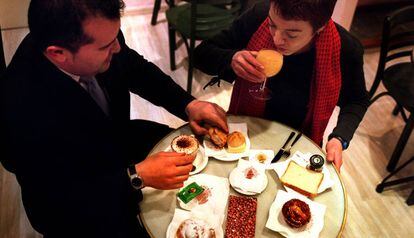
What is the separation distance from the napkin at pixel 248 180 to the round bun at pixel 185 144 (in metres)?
0.17

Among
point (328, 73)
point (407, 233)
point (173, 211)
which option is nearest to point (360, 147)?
point (407, 233)

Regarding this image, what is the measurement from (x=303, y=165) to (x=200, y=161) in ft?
1.30

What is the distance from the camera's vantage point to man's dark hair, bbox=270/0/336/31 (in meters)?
1.30

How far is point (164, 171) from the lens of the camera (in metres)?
1.20

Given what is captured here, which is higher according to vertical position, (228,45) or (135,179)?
(228,45)

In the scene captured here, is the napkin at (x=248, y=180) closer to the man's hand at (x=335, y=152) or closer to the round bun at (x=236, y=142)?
the round bun at (x=236, y=142)

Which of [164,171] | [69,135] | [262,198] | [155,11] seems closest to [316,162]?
[262,198]

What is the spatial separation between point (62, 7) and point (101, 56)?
0.20m

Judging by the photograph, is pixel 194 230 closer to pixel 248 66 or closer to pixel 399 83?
pixel 248 66

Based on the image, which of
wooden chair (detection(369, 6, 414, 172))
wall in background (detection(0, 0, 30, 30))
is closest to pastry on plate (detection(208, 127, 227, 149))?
wooden chair (detection(369, 6, 414, 172))

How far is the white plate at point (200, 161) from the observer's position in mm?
1391

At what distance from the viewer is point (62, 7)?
101 centimetres

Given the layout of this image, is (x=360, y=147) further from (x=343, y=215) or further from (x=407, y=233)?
(x=343, y=215)

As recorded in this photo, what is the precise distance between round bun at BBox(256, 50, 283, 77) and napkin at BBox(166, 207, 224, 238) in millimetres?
618
